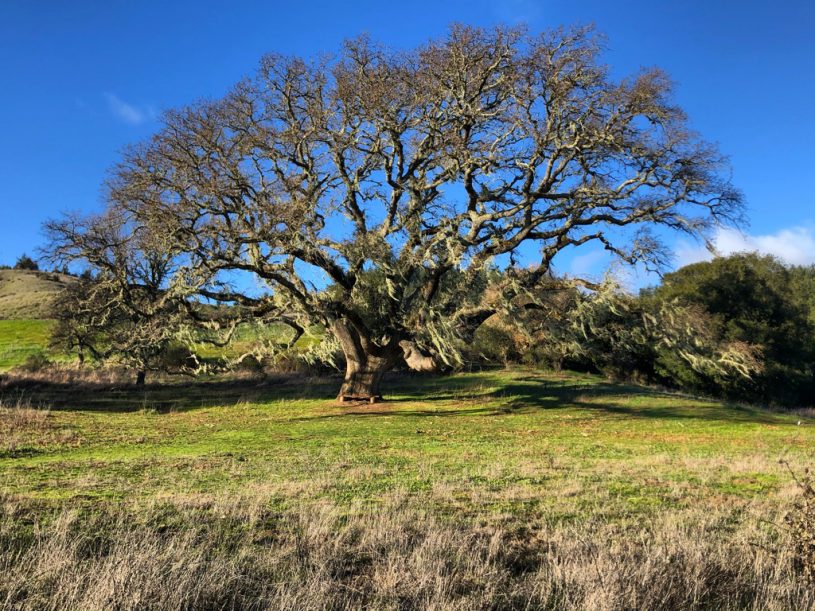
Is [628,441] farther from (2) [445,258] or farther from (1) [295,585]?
(1) [295,585]

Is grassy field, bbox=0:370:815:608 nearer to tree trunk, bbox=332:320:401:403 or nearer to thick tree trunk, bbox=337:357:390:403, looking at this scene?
tree trunk, bbox=332:320:401:403

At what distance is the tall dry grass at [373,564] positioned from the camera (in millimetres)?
3963

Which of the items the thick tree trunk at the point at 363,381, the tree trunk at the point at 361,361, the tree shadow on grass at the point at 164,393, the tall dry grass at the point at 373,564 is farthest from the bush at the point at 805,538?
the tree shadow on grass at the point at 164,393

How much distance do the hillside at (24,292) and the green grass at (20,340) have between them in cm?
243

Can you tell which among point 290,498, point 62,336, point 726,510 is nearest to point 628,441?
point 726,510

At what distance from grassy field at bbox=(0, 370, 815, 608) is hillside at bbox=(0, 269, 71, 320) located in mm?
50574

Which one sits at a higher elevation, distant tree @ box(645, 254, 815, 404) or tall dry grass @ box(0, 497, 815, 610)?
distant tree @ box(645, 254, 815, 404)

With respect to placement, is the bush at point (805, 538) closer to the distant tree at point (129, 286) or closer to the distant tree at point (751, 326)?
the distant tree at point (129, 286)

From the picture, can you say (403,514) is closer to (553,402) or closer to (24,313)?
(553,402)

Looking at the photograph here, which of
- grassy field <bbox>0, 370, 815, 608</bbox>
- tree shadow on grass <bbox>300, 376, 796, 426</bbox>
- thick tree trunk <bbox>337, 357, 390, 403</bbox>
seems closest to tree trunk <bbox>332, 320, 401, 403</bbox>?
thick tree trunk <bbox>337, 357, 390, 403</bbox>

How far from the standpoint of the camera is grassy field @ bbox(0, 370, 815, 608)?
4.25m

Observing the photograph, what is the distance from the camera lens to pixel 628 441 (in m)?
15.5

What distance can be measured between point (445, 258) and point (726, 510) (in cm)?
1442

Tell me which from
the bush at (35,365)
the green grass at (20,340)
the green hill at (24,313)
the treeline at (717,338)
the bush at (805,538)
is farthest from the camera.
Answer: the green hill at (24,313)
